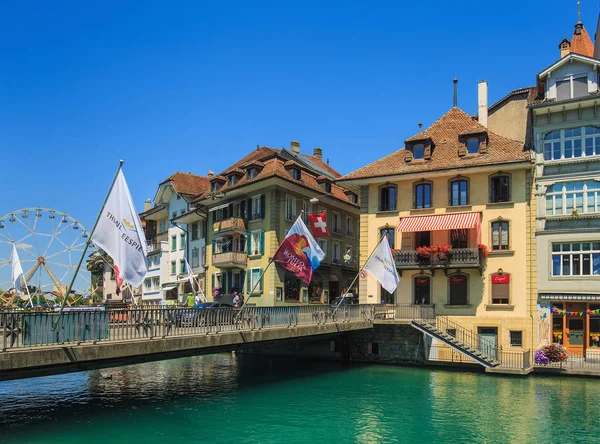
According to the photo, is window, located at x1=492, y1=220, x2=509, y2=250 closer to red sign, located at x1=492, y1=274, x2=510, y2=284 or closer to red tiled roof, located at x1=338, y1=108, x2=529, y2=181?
red sign, located at x1=492, y1=274, x2=510, y2=284

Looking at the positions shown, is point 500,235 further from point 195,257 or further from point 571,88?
point 195,257

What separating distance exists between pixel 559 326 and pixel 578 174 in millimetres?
8933

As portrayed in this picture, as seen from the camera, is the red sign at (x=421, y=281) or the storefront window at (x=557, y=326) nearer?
the storefront window at (x=557, y=326)

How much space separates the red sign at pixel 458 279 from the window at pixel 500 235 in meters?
2.64

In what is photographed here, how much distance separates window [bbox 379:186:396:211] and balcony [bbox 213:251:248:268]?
42.1 feet

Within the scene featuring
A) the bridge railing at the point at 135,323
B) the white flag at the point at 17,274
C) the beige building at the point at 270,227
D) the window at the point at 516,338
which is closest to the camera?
the bridge railing at the point at 135,323

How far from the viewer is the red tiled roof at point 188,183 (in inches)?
2390

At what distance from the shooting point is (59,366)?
19.5 meters

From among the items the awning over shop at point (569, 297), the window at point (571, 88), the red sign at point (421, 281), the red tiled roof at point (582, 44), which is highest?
the red tiled roof at point (582, 44)

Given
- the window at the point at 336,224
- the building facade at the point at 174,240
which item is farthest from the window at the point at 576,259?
the building facade at the point at 174,240

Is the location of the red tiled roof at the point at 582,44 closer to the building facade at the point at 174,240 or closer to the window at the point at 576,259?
the window at the point at 576,259

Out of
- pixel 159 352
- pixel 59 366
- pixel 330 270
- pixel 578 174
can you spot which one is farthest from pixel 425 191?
pixel 59 366

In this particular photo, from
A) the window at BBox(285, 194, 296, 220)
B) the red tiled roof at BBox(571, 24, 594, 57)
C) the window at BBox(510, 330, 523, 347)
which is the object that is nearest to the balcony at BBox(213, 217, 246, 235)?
the window at BBox(285, 194, 296, 220)

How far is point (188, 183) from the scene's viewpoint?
62344mm
